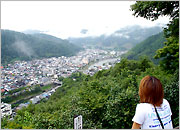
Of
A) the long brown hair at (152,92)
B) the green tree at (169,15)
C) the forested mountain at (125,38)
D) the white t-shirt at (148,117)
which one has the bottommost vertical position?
the white t-shirt at (148,117)

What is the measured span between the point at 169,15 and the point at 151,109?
2.85m

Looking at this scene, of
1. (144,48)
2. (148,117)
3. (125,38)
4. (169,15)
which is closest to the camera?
(148,117)

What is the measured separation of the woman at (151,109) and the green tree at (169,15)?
2.28 metres

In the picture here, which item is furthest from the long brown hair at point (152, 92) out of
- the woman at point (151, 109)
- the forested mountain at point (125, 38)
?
the forested mountain at point (125, 38)

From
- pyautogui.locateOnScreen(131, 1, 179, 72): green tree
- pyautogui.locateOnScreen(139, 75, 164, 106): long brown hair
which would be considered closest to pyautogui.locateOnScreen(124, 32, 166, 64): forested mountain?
pyautogui.locateOnScreen(131, 1, 179, 72): green tree

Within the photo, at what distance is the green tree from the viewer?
288 cm

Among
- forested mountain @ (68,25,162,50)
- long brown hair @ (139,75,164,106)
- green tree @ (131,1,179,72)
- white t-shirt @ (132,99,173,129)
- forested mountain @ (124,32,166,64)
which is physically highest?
forested mountain @ (68,25,162,50)

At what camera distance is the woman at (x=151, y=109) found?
3.15ft

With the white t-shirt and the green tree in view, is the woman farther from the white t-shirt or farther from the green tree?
the green tree

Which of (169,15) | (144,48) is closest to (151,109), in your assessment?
(169,15)

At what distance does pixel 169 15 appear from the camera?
310 cm

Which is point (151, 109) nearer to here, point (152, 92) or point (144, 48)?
point (152, 92)

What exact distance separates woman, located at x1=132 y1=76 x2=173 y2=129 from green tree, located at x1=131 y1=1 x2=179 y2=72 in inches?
89.6

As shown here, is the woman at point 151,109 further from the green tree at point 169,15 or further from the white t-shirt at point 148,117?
the green tree at point 169,15
